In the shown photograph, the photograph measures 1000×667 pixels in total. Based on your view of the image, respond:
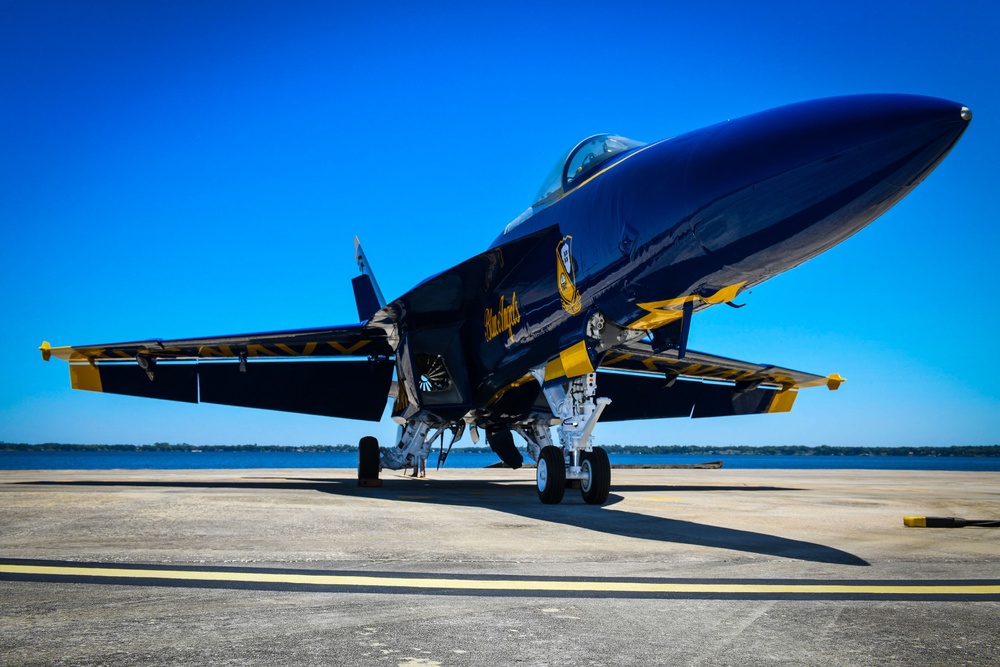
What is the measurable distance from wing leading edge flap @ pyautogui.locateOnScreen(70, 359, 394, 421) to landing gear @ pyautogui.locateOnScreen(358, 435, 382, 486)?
1.79m

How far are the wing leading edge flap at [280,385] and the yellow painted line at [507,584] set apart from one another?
12080 mm

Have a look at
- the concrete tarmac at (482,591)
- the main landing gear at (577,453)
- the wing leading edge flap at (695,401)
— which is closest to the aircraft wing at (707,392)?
the wing leading edge flap at (695,401)

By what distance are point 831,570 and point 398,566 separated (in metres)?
2.53

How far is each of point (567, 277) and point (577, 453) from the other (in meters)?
2.06

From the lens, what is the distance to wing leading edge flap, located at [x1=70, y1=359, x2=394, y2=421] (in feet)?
53.4

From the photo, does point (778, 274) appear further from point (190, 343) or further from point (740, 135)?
point (190, 343)

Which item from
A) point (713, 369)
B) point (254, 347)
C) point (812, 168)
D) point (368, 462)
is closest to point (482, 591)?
point (812, 168)

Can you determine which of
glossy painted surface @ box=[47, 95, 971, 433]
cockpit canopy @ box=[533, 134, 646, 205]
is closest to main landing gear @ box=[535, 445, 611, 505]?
glossy painted surface @ box=[47, 95, 971, 433]

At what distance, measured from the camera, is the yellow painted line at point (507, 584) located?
3797 millimetres

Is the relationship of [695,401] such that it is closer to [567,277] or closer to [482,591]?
[567,277]

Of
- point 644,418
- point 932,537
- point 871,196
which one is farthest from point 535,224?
point 644,418

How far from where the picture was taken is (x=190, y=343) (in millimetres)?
14617

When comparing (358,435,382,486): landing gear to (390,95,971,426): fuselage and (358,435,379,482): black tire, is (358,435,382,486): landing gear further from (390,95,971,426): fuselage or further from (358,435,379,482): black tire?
(390,95,971,426): fuselage

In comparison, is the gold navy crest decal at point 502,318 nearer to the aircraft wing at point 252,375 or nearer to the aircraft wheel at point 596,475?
the aircraft wheel at point 596,475
